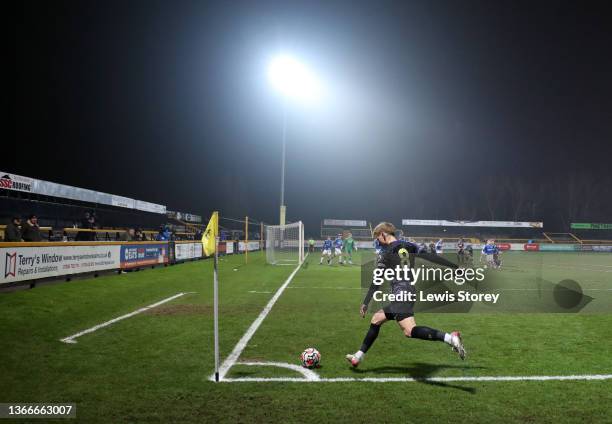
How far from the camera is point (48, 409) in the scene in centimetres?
467

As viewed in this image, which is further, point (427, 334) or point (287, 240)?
point (287, 240)

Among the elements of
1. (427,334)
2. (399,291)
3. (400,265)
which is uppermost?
(400,265)

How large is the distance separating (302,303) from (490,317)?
4721 mm

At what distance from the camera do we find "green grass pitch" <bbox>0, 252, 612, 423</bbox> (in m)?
4.66

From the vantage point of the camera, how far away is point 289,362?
6512 millimetres

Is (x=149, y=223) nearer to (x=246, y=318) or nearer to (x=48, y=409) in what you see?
(x=246, y=318)

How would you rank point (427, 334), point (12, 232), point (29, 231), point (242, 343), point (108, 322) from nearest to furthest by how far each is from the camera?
point (427, 334) → point (242, 343) → point (108, 322) → point (12, 232) → point (29, 231)

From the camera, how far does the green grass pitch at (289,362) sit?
4660 mm

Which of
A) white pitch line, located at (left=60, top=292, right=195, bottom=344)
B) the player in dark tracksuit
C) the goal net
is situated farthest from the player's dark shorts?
the goal net

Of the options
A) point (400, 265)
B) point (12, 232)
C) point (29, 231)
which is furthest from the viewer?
point (29, 231)

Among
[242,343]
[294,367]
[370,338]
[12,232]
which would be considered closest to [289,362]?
[294,367]

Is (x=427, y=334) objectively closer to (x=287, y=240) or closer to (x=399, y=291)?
(x=399, y=291)

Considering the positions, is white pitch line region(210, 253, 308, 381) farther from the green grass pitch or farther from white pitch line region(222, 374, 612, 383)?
white pitch line region(222, 374, 612, 383)

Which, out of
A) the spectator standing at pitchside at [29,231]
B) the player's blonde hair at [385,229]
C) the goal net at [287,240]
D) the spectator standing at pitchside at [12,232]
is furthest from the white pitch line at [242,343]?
the goal net at [287,240]
